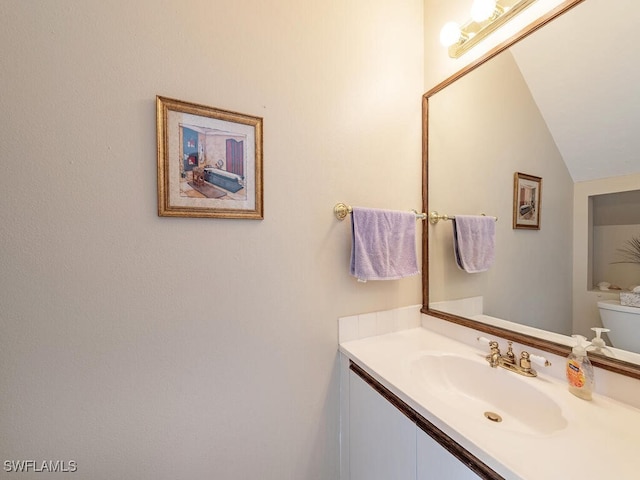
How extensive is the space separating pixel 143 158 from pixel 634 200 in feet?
4.77

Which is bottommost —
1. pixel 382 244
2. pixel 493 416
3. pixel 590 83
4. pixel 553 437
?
pixel 493 416

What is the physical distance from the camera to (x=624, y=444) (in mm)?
552

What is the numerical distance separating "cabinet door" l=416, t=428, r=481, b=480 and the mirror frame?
1.70ft

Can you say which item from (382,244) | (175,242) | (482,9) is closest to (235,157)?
(175,242)

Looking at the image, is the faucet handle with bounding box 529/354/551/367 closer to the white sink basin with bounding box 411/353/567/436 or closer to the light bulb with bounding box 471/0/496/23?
the white sink basin with bounding box 411/353/567/436

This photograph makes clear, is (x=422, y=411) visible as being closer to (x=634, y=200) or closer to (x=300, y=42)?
(x=634, y=200)

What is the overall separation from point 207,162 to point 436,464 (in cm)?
110

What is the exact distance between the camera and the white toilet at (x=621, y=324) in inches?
28.1

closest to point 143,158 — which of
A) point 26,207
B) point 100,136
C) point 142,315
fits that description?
point 100,136

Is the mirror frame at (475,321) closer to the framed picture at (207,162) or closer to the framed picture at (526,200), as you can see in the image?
the framed picture at (526,200)

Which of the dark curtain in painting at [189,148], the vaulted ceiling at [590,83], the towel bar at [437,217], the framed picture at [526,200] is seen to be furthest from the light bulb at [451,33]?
the dark curtain in painting at [189,148]

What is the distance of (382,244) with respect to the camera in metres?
1.10

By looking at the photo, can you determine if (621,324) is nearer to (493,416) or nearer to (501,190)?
(493,416)

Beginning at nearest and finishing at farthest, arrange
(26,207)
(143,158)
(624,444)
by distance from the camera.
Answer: (624,444), (26,207), (143,158)
